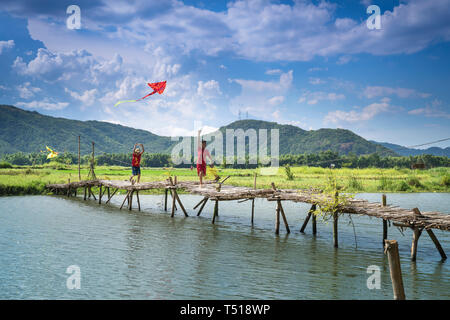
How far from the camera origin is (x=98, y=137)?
115375 mm

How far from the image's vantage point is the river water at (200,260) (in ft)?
24.0

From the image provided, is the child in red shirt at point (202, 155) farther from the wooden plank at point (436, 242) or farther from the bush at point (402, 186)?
the bush at point (402, 186)

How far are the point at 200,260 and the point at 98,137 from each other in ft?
371

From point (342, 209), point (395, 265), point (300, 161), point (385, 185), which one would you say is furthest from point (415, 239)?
point (300, 161)

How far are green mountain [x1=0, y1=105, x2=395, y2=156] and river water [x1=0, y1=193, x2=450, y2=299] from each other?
81.8 m

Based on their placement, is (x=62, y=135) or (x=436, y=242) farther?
(x=62, y=135)

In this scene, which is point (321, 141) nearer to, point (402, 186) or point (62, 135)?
point (402, 186)

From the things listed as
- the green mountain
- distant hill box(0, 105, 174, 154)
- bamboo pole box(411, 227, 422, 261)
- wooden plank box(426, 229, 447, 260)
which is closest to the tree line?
the green mountain

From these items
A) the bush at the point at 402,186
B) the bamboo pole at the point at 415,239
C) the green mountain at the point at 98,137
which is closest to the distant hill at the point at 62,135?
the green mountain at the point at 98,137
